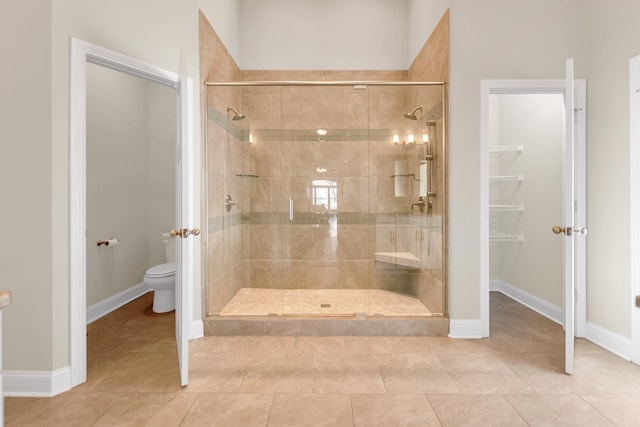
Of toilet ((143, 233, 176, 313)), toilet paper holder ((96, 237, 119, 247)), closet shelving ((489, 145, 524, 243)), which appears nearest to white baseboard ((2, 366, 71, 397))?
toilet ((143, 233, 176, 313))

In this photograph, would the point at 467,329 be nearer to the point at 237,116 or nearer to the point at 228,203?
the point at 228,203

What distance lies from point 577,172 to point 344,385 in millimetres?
2446

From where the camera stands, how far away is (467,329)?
2812mm

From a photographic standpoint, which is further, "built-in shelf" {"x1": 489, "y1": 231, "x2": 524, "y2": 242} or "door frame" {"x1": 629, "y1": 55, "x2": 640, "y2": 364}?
"built-in shelf" {"x1": 489, "y1": 231, "x2": 524, "y2": 242}

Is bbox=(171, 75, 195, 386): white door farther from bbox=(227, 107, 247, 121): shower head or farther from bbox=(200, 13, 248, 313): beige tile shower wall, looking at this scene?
bbox=(227, 107, 247, 121): shower head

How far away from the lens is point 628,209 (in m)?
2.44

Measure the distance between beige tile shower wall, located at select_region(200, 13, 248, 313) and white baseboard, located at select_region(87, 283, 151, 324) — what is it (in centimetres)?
121

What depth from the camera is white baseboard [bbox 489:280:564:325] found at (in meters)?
3.25

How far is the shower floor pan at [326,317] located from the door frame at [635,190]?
4.02 feet

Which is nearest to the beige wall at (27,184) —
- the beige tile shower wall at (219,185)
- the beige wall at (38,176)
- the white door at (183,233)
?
the beige wall at (38,176)

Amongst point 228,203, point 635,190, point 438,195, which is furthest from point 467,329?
point 228,203

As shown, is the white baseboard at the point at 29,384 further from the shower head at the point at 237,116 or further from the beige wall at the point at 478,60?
the beige wall at the point at 478,60

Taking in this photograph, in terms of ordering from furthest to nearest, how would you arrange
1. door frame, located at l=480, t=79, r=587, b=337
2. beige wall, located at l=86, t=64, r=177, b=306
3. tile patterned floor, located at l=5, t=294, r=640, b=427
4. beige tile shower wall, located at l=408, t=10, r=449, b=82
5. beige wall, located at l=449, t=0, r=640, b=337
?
beige wall, located at l=86, t=64, r=177, b=306 → beige tile shower wall, located at l=408, t=10, r=449, b=82 → door frame, located at l=480, t=79, r=587, b=337 → beige wall, located at l=449, t=0, r=640, b=337 → tile patterned floor, located at l=5, t=294, r=640, b=427

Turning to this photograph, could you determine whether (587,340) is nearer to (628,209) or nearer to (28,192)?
(628,209)
